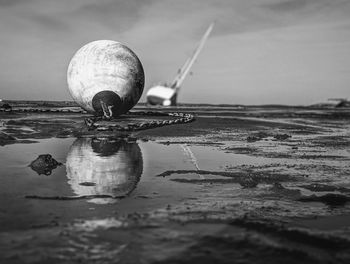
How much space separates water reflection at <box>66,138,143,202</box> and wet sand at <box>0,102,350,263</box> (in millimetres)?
17

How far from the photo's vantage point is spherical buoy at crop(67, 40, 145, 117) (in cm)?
1489

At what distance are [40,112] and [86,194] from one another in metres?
21.7

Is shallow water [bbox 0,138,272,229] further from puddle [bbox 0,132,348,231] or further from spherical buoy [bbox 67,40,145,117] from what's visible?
spherical buoy [bbox 67,40,145,117]

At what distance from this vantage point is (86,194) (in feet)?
15.3

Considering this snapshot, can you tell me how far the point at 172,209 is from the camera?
414 cm

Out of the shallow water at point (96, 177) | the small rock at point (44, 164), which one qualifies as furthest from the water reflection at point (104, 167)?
the small rock at point (44, 164)

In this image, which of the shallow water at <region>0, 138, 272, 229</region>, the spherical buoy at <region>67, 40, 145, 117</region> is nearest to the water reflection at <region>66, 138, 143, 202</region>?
the shallow water at <region>0, 138, 272, 229</region>

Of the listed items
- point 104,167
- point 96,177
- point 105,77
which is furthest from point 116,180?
point 105,77

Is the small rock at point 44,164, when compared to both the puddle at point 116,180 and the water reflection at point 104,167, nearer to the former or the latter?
the puddle at point 116,180

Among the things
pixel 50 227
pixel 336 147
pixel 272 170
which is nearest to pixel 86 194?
pixel 50 227

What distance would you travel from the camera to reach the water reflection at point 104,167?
5.04m

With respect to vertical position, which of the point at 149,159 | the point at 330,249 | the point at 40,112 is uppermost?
the point at 40,112

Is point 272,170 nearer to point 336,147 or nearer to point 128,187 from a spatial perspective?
point 128,187

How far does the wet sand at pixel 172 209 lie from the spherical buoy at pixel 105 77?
7007 mm
